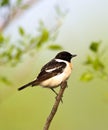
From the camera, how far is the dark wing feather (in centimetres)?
173

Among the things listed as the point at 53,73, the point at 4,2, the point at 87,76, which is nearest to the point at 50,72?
the point at 53,73

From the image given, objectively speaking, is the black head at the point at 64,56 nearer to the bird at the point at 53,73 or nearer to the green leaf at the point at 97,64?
the bird at the point at 53,73

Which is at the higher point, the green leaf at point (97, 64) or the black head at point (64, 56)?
the black head at point (64, 56)

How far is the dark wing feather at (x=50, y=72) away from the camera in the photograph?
1.73 m

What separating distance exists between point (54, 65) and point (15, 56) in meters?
0.32

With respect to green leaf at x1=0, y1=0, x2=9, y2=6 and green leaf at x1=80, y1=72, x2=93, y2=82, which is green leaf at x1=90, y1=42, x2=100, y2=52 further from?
green leaf at x1=0, y1=0, x2=9, y2=6

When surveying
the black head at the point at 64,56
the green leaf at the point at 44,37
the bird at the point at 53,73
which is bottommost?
the black head at the point at 64,56

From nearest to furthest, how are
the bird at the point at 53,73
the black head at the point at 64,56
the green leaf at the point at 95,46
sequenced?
the bird at the point at 53,73 < the green leaf at the point at 95,46 < the black head at the point at 64,56

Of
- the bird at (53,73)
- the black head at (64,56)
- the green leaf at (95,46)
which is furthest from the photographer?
the black head at (64,56)

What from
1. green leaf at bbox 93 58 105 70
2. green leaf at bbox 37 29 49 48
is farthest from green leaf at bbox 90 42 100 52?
green leaf at bbox 37 29 49 48

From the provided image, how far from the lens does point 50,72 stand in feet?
5.93

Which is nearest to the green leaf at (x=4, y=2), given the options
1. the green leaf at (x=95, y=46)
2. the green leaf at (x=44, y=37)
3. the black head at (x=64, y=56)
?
the green leaf at (x=44, y=37)

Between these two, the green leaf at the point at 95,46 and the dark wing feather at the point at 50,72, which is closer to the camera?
the dark wing feather at the point at 50,72

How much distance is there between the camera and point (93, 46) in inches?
74.1
